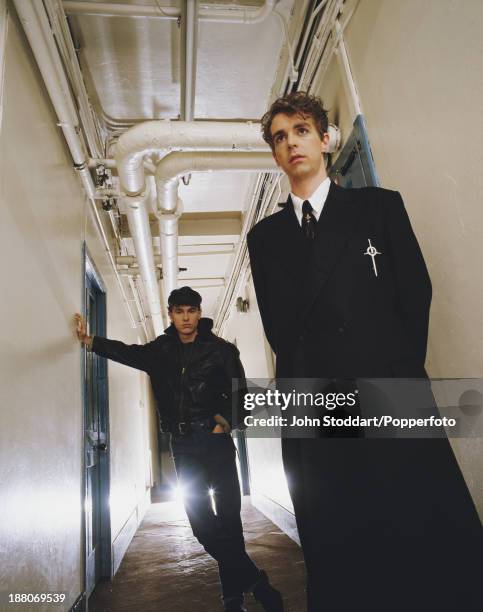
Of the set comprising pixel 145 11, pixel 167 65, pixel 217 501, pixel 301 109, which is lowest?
pixel 217 501

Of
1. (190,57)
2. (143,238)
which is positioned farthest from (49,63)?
(143,238)

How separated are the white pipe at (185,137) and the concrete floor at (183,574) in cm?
262

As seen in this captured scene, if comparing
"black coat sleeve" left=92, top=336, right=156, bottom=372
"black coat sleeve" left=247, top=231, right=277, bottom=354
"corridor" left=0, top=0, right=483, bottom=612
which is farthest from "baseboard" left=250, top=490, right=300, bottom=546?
"black coat sleeve" left=247, top=231, right=277, bottom=354

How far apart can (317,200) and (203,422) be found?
1.61 m

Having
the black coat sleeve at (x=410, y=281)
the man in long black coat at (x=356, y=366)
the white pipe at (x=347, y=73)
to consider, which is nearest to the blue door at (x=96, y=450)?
the man in long black coat at (x=356, y=366)

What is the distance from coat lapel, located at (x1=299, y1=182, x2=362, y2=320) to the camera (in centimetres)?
103

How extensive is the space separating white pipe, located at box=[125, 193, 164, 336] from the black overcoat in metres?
2.17

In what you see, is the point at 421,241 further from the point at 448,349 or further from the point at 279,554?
the point at 279,554

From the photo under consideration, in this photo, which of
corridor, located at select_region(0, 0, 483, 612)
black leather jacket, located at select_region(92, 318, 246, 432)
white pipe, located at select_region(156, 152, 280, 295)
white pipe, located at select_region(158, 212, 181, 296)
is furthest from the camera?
white pipe, located at select_region(158, 212, 181, 296)

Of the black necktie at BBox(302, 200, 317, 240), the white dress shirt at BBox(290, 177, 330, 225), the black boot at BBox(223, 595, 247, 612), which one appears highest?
the white dress shirt at BBox(290, 177, 330, 225)

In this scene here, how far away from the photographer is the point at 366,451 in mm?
897

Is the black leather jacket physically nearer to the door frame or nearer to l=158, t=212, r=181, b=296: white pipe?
the door frame

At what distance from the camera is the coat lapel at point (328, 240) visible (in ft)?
3.39

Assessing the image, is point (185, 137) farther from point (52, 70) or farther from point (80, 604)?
point (80, 604)
